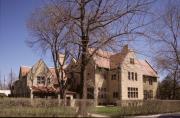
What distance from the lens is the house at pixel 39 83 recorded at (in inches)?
2179

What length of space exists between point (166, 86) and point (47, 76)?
2850cm

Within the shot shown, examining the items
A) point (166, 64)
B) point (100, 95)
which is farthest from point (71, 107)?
point (100, 95)

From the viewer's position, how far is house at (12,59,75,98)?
55344 mm

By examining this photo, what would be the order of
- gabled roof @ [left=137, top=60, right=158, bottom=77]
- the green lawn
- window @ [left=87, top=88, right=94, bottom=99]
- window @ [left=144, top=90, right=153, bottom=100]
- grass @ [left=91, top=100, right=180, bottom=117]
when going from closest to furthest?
the green lawn → grass @ [left=91, top=100, right=180, bottom=117] → window @ [left=87, top=88, right=94, bottom=99] → gabled roof @ [left=137, top=60, right=158, bottom=77] → window @ [left=144, top=90, right=153, bottom=100]

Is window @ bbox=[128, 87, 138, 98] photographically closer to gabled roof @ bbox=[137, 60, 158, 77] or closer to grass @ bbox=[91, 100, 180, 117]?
gabled roof @ bbox=[137, 60, 158, 77]

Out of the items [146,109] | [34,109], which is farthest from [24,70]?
[34,109]

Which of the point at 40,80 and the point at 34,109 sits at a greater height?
the point at 40,80

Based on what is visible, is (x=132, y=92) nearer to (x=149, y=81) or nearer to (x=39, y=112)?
(x=149, y=81)

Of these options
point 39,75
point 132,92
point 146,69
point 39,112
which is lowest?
point 39,112

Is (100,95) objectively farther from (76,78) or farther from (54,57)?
(54,57)

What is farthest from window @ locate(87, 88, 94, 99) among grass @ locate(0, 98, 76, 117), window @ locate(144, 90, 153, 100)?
grass @ locate(0, 98, 76, 117)

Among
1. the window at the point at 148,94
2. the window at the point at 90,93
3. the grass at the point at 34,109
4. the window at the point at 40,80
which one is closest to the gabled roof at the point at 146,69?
the window at the point at 148,94

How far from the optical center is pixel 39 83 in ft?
191

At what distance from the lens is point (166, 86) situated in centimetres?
7288
